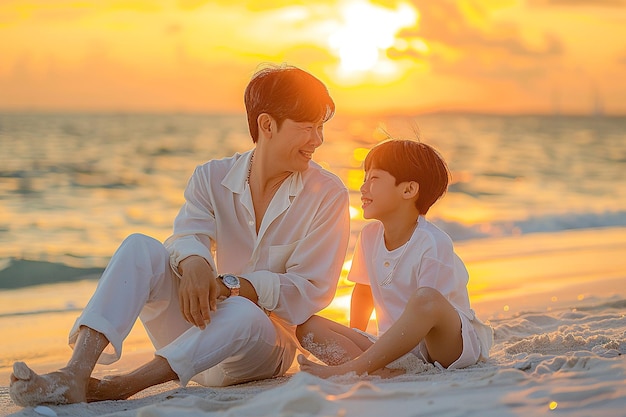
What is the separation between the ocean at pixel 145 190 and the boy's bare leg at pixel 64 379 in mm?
1628

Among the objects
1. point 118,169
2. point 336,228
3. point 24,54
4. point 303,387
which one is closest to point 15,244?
point 336,228

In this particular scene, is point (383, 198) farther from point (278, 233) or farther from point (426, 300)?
point (426, 300)

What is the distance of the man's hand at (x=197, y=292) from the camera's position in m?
3.38

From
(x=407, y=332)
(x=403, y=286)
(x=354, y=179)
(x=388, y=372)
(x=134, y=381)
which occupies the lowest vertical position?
(x=354, y=179)

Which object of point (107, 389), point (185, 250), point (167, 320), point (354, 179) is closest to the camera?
point (107, 389)

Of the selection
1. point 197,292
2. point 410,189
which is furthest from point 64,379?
point 410,189

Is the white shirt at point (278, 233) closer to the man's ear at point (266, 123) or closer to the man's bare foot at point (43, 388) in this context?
the man's ear at point (266, 123)

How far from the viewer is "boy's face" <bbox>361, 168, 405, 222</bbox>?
12.7 ft

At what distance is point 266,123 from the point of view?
388cm

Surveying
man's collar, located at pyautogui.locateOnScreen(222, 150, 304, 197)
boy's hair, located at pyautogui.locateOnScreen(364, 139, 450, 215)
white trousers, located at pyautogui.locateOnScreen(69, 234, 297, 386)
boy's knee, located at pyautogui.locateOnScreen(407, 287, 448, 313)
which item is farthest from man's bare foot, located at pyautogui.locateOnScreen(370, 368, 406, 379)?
man's collar, located at pyautogui.locateOnScreen(222, 150, 304, 197)

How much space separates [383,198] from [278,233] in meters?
0.50

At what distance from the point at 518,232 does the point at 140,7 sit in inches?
719

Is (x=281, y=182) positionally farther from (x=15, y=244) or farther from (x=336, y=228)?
(x=15, y=244)

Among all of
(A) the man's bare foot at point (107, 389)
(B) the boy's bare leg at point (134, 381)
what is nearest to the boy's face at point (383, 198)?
(B) the boy's bare leg at point (134, 381)
